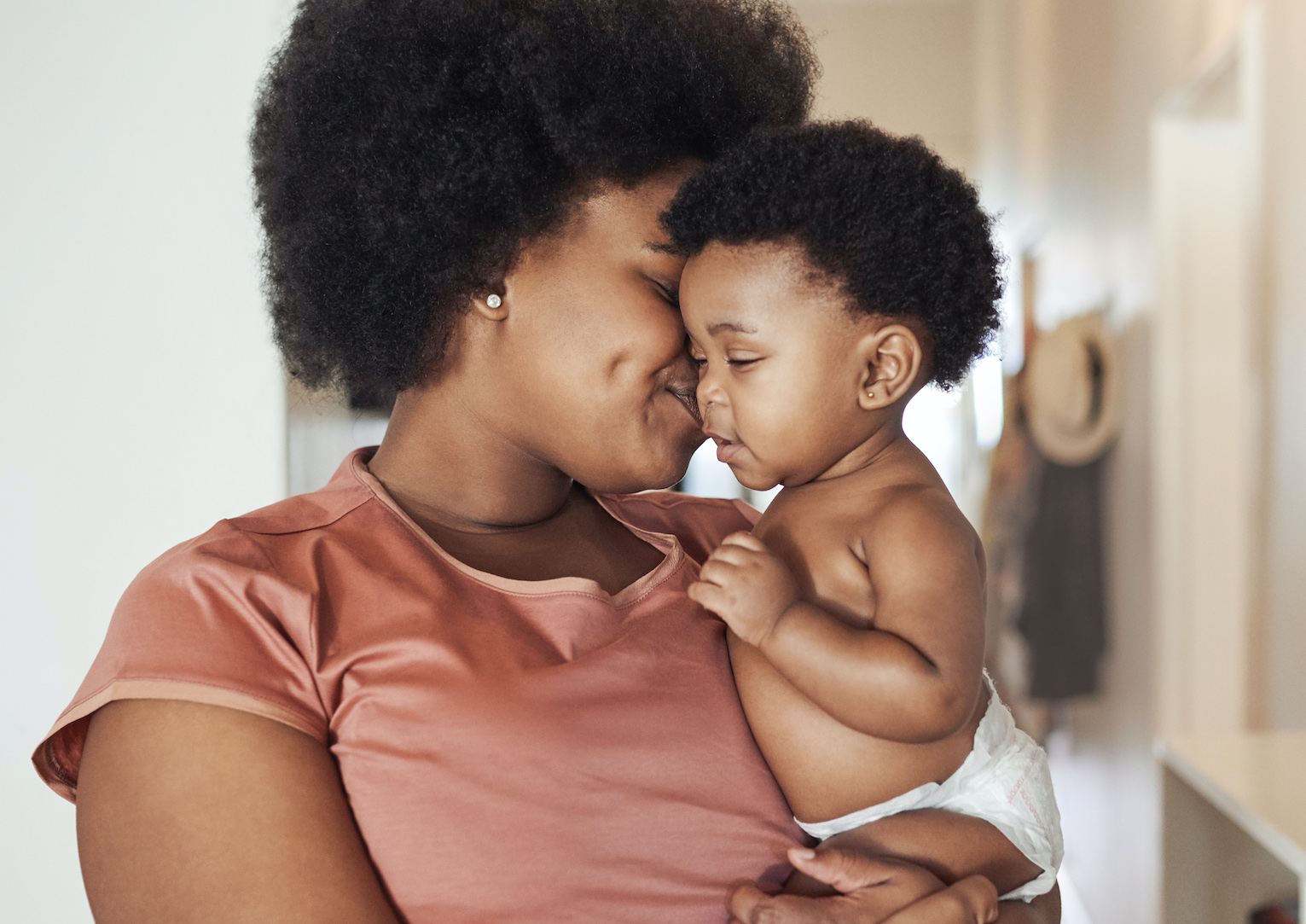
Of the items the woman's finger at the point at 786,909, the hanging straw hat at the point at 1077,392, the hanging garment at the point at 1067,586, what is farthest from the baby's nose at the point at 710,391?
the hanging garment at the point at 1067,586

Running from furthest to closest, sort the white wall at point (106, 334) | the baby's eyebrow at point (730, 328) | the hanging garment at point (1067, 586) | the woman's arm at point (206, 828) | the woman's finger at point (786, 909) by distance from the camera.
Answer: the hanging garment at point (1067, 586)
the white wall at point (106, 334)
the baby's eyebrow at point (730, 328)
the woman's finger at point (786, 909)
the woman's arm at point (206, 828)

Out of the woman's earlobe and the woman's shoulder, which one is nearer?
the woman's earlobe

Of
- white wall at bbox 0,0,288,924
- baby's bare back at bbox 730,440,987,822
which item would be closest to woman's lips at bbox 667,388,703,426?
baby's bare back at bbox 730,440,987,822

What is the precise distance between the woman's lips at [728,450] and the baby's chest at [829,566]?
88 mm

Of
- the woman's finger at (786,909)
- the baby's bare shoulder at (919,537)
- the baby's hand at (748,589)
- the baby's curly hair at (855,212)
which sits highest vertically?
the baby's curly hair at (855,212)

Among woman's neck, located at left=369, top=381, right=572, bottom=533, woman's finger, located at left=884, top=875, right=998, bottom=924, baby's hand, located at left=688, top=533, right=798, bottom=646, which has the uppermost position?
woman's neck, located at left=369, top=381, right=572, bottom=533

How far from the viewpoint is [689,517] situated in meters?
1.34

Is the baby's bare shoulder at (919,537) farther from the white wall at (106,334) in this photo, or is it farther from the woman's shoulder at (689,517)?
the white wall at (106,334)

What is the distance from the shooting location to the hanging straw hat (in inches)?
144

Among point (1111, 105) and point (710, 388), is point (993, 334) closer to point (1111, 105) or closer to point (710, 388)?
point (710, 388)

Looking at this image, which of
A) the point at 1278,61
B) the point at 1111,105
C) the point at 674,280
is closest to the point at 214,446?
the point at 674,280

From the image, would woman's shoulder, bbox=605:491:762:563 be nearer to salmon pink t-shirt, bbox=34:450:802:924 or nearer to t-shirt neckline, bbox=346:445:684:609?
t-shirt neckline, bbox=346:445:684:609

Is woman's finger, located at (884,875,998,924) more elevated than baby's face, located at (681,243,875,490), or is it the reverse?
baby's face, located at (681,243,875,490)

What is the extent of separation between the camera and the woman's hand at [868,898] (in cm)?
93
